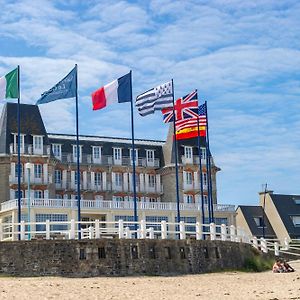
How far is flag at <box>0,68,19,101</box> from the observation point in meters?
40.8

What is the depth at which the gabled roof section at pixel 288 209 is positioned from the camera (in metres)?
77.8

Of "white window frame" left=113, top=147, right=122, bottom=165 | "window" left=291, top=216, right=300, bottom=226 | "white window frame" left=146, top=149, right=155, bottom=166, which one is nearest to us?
"white window frame" left=113, top=147, right=122, bottom=165

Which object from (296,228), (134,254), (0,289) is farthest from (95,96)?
(296,228)

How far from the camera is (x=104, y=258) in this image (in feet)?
114

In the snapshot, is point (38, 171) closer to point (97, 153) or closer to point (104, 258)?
point (97, 153)

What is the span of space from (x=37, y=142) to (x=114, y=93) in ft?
86.5

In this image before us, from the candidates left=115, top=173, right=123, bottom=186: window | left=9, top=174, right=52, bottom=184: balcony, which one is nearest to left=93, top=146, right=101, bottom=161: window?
left=115, top=173, right=123, bottom=186: window

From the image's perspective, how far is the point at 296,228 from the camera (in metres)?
78.5

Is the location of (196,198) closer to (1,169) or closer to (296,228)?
(296,228)

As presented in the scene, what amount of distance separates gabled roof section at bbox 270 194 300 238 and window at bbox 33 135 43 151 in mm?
26915

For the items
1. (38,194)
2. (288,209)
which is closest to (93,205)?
(38,194)

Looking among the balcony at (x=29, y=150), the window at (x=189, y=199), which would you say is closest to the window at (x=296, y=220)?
the window at (x=189, y=199)

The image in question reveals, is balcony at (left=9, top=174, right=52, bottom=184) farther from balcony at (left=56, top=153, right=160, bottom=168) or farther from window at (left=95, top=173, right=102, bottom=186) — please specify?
window at (left=95, top=173, right=102, bottom=186)

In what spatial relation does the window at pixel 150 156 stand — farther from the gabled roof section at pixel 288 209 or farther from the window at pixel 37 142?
the gabled roof section at pixel 288 209
